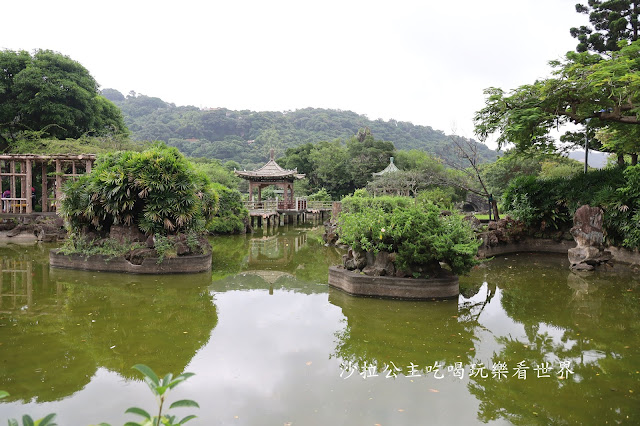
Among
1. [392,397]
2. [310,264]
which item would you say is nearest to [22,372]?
[392,397]

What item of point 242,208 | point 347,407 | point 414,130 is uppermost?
point 414,130

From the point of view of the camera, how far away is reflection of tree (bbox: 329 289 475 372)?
17.4 ft

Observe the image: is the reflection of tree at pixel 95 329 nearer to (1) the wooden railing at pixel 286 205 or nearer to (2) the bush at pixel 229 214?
(2) the bush at pixel 229 214

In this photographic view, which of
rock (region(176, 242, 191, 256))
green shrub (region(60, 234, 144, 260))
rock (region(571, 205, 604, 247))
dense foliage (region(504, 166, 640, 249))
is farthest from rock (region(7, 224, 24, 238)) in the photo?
rock (region(571, 205, 604, 247))

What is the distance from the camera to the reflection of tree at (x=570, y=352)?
3.98 m

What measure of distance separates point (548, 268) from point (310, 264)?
6210 millimetres

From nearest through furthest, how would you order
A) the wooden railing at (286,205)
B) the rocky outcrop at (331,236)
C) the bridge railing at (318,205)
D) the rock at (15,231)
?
the rock at (15,231)
the rocky outcrop at (331,236)
the wooden railing at (286,205)
the bridge railing at (318,205)

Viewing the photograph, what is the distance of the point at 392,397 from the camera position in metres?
4.25

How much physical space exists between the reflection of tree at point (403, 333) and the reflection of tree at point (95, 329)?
2.05m

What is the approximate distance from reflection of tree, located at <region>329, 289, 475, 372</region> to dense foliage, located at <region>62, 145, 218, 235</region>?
15.2 ft

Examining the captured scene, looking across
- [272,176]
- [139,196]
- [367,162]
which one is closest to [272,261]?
[139,196]

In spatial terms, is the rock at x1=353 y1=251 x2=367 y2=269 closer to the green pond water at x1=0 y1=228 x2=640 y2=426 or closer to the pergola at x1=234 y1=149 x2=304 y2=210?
the green pond water at x1=0 y1=228 x2=640 y2=426

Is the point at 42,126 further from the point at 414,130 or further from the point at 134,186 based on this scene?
the point at 414,130

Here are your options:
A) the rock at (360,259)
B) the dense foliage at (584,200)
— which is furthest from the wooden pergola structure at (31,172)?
the dense foliage at (584,200)
